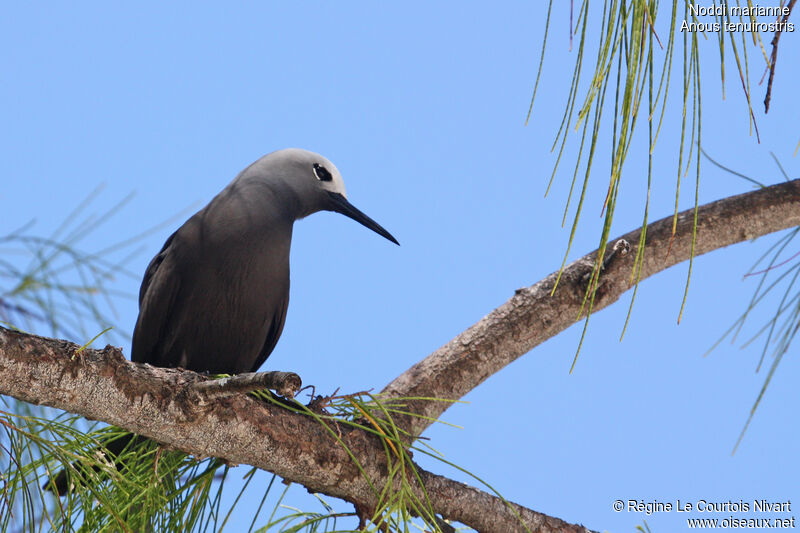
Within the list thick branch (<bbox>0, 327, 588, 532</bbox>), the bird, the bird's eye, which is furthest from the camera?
the bird's eye

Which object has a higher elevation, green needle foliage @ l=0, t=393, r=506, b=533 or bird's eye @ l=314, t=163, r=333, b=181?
bird's eye @ l=314, t=163, r=333, b=181

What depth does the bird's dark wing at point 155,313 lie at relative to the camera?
182cm

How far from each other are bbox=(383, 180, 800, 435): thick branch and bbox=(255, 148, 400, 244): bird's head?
576mm

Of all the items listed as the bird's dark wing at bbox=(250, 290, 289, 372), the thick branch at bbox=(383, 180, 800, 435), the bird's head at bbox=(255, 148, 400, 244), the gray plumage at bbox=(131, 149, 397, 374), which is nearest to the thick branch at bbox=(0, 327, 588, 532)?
the thick branch at bbox=(383, 180, 800, 435)

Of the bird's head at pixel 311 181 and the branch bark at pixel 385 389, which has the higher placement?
the bird's head at pixel 311 181

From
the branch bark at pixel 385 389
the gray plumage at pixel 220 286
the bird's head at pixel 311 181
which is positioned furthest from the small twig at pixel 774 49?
the bird's head at pixel 311 181

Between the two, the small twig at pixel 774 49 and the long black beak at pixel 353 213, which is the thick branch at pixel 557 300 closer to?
the long black beak at pixel 353 213

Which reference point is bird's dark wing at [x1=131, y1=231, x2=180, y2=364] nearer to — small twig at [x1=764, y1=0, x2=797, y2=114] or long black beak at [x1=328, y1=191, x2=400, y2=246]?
long black beak at [x1=328, y1=191, x2=400, y2=246]

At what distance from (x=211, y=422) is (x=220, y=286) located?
707 mm

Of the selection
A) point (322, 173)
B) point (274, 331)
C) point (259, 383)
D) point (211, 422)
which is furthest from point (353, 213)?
point (259, 383)

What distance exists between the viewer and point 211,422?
1.15m

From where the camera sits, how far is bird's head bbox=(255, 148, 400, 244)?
2068 mm

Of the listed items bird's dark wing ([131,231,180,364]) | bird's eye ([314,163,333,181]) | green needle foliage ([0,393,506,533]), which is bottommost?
green needle foliage ([0,393,506,533])

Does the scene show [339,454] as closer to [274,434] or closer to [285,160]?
[274,434]
